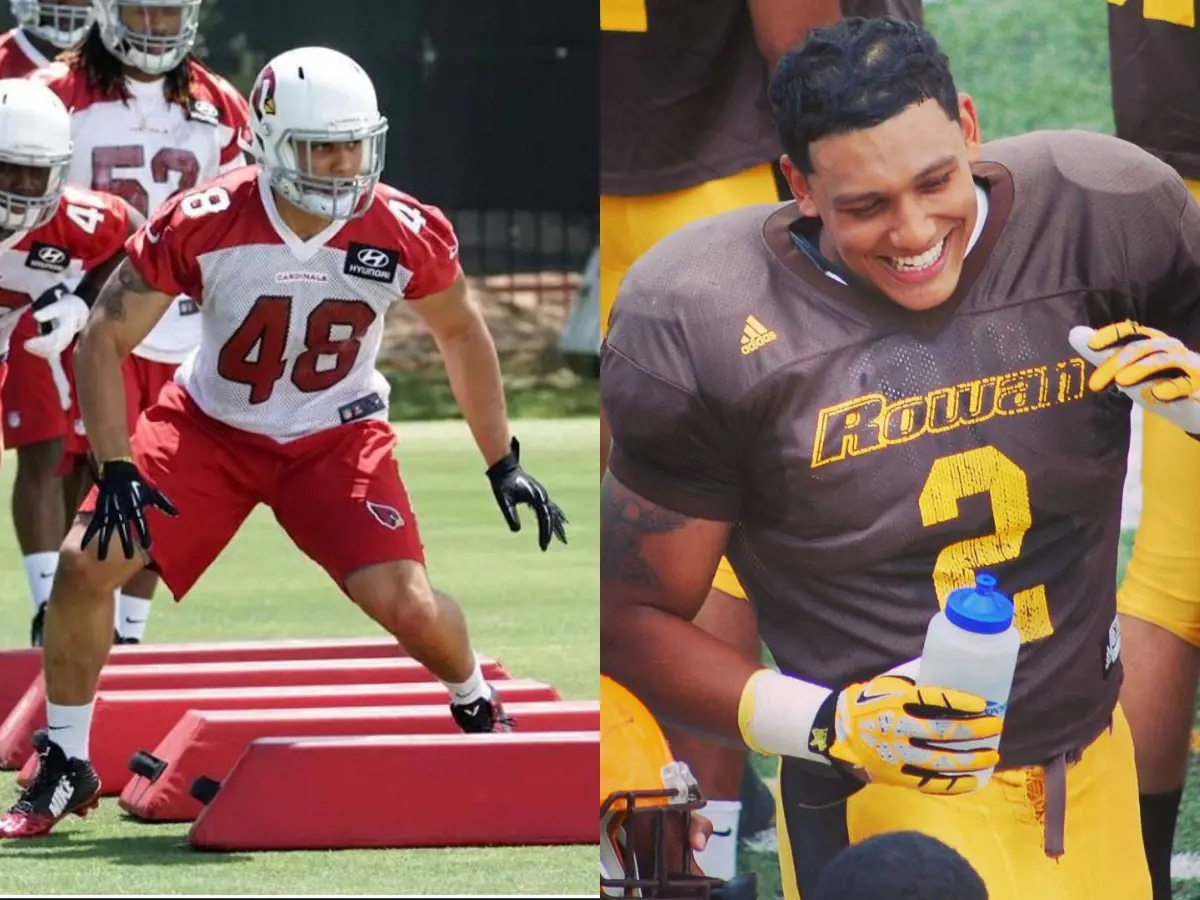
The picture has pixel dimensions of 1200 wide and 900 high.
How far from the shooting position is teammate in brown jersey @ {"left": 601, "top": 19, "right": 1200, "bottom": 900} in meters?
3.14

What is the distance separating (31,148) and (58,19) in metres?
Result: 1.48

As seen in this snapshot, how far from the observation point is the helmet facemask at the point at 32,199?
18.6ft

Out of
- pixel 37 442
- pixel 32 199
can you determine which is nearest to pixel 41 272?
pixel 32 199

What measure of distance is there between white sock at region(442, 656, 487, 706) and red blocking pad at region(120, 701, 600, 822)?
68 millimetres

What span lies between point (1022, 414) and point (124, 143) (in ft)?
13.6

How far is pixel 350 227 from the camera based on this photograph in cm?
504

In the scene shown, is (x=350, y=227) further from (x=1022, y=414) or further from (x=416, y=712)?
(x=1022, y=414)

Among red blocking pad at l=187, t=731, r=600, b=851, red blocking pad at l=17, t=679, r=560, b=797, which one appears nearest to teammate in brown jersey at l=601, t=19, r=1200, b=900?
red blocking pad at l=187, t=731, r=600, b=851

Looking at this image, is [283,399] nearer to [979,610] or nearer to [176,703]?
[176,703]

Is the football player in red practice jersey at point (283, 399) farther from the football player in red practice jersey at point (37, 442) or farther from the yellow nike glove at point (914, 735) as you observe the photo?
the yellow nike glove at point (914, 735)

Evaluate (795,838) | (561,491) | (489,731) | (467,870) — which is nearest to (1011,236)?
(795,838)

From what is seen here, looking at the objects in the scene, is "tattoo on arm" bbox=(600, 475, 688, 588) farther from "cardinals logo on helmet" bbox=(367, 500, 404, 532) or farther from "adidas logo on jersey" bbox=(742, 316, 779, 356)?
"cardinals logo on helmet" bbox=(367, 500, 404, 532)

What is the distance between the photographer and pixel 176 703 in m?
5.57

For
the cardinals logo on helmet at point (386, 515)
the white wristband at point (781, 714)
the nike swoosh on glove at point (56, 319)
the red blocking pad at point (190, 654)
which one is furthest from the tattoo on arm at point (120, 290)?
the white wristband at point (781, 714)
